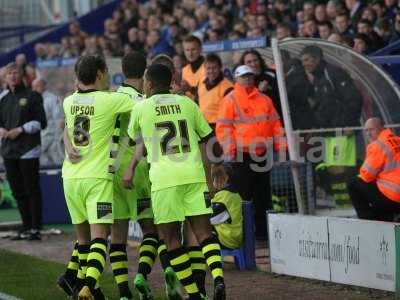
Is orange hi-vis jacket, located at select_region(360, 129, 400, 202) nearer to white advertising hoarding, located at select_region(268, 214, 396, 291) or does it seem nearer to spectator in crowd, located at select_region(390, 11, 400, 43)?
white advertising hoarding, located at select_region(268, 214, 396, 291)

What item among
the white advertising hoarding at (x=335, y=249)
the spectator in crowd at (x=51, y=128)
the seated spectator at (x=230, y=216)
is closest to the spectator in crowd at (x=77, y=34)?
the spectator in crowd at (x=51, y=128)

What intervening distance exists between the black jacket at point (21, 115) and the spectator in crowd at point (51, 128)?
3.10 meters

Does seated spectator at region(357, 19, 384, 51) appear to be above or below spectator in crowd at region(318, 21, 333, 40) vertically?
below

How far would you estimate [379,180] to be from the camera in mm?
11969

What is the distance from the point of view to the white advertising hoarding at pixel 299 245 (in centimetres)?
1023

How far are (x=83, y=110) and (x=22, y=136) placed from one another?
5.39m

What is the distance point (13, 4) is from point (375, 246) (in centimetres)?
2376

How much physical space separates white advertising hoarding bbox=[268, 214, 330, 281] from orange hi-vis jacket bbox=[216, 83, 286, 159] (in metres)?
2.09

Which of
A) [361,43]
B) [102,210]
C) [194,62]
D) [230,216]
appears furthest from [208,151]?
[361,43]

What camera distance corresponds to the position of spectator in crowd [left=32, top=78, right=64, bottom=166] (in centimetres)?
1742

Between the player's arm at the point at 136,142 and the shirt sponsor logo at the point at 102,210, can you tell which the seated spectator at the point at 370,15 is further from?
the shirt sponsor logo at the point at 102,210

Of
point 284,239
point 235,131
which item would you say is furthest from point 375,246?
point 235,131

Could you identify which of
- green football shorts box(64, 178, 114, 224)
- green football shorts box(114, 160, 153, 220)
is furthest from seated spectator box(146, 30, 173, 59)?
green football shorts box(64, 178, 114, 224)

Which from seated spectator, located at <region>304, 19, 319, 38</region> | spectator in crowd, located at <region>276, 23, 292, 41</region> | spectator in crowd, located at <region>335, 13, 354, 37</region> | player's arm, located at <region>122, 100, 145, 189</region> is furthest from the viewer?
spectator in crowd, located at <region>276, 23, 292, 41</region>
